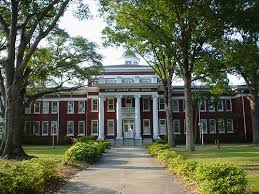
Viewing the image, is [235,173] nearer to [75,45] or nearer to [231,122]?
[75,45]

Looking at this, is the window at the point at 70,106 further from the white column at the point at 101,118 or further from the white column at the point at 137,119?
the white column at the point at 137,119

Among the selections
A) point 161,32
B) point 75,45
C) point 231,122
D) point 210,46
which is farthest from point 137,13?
point 231,122

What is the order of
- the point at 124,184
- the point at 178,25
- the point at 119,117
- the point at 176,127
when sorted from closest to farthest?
1. the point at 124,184
2. the point at 178,25
3. the point at 119,117
4. the point at 176,127

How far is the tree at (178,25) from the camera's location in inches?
938

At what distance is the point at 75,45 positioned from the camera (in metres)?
36.4

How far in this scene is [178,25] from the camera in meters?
26.5

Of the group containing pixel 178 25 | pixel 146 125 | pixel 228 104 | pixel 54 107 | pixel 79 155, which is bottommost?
pixel 79 155

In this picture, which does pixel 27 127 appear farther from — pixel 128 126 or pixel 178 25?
Answer: pixel 178 25

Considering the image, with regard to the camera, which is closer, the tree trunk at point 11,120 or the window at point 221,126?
the tree trunk at point 11,120

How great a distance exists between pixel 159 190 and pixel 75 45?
Answer: 26816 millimetres

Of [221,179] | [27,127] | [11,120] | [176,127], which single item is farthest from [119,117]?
[221,179]

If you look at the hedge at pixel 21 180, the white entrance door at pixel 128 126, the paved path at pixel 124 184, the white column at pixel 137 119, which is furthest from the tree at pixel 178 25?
the white entrance door at pixel 128 126

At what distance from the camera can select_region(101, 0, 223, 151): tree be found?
78.1 ft

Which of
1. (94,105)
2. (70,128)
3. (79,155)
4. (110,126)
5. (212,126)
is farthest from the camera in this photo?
(70,128)
